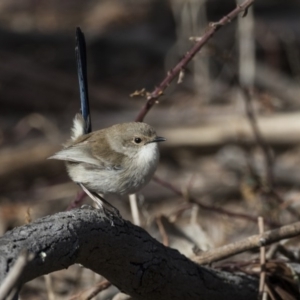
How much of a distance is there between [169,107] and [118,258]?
5737mm

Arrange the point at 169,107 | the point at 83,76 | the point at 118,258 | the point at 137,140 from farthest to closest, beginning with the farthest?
the point at 169,107, the point at 83,76, the point at 137,140, the point at 118,258

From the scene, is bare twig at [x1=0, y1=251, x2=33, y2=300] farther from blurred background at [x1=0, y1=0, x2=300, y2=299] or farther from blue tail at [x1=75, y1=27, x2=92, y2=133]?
blurred background at [x1=0, y1=0, x2=300, y2=299]

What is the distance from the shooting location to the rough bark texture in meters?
3.03

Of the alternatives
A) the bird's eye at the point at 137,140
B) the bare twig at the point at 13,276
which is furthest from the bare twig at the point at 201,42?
the bare twig at the point at 13,276

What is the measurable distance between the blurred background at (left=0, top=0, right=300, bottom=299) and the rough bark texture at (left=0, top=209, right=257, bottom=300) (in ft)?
3.36

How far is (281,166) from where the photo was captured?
24.7 feet

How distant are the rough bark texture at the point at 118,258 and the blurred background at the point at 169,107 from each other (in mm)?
1025

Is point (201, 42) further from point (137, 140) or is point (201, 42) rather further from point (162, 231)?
point (162, 231)

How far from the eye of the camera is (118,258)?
3.59m

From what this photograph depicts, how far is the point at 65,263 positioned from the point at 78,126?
1.44m

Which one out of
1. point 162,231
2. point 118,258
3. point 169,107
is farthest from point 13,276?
point 169,107

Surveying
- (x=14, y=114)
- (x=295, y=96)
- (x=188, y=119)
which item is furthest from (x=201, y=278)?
(x=14, y=114)

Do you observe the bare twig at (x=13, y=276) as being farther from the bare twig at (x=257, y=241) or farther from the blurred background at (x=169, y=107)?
the blurred background at (x=169, y=107)

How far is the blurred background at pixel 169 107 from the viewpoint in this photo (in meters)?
6.57
